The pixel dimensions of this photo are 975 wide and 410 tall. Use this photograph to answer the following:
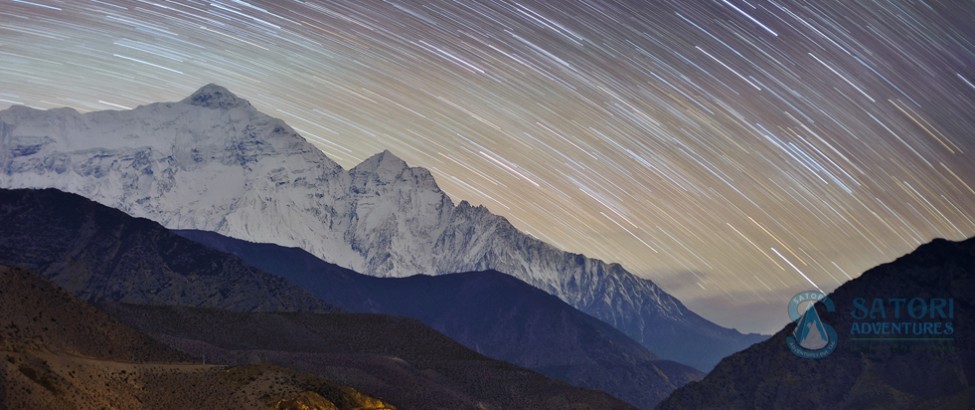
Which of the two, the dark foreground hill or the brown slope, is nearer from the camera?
the dark foreground hill

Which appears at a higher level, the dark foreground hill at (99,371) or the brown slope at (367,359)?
the dark foreground hill at (99,371)

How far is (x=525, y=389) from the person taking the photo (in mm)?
184500

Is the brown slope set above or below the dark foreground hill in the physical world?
below

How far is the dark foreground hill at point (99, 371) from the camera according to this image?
88.1 meters

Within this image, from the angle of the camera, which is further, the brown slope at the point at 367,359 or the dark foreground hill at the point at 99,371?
the brown slope at the point at 367,359

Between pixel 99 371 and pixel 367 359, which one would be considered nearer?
pixel 99 371

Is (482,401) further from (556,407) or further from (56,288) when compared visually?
(56,288)

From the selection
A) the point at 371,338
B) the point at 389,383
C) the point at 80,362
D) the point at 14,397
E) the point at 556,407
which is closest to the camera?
the point at 14,397

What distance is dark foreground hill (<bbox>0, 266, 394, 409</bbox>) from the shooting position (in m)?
88.1

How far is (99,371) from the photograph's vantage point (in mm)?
95938

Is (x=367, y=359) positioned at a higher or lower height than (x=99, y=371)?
lower

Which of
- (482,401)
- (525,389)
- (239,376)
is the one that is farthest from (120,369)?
(525,389)

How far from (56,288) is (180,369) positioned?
1578 centimetres

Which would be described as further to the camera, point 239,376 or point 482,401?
point 482,401
